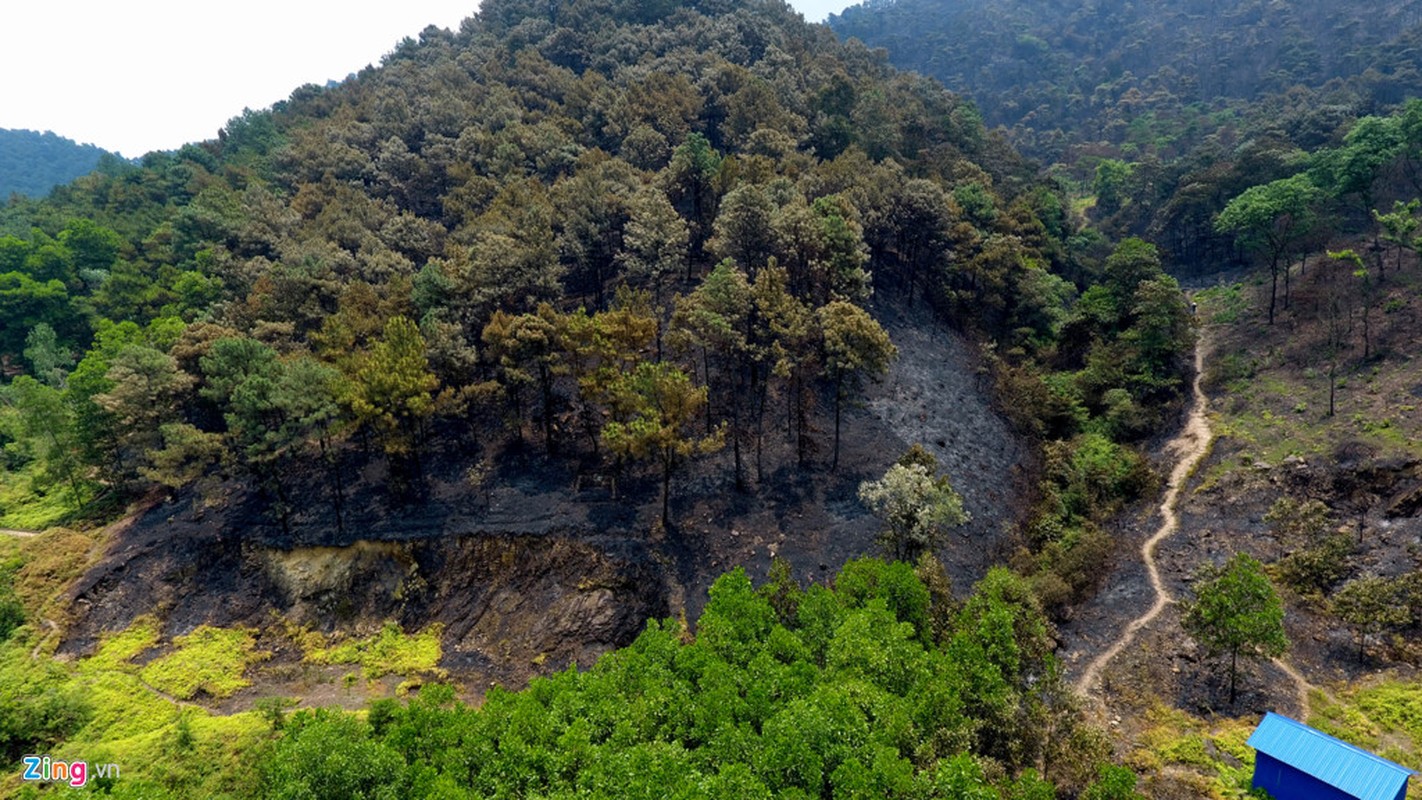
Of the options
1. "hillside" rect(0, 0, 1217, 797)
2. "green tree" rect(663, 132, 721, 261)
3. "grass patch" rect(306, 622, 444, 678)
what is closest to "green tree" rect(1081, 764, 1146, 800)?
"hillside" rect(0, 0, 1217, 797)

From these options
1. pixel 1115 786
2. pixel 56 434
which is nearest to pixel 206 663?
pixel 56 434

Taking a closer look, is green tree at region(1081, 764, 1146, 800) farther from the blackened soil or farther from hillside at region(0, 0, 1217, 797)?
the blackened soil

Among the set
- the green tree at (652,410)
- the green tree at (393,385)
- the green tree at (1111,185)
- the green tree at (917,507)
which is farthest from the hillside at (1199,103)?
the green tree at (393,385)

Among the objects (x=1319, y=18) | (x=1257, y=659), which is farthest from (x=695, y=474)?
(x=1319, y=18)

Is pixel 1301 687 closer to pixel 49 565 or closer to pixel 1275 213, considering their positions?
pixel 1275 213

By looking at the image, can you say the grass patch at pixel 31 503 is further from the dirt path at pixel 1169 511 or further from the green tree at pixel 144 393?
the dirt path at pixel 1169 511

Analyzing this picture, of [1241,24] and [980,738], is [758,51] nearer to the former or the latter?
[980,738]
